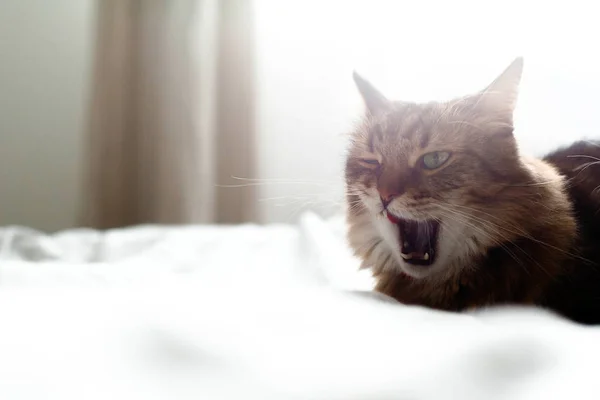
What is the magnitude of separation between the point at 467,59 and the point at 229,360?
961 millimetres

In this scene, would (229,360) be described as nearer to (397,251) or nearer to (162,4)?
(397,251)

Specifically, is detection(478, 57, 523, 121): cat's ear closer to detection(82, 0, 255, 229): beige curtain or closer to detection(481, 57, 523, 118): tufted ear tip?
detection(481, 57, 523, 118): tufted ear tip

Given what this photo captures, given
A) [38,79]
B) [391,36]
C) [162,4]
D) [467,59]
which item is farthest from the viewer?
[38,79]

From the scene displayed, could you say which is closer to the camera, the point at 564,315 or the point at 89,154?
the point at 564,315

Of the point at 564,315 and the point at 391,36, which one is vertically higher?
the point at 391,36

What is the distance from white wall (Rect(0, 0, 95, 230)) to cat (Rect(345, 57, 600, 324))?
180 cm

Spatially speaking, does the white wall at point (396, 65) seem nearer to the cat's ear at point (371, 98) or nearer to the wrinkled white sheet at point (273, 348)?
the cat's ear at point (371, 98)

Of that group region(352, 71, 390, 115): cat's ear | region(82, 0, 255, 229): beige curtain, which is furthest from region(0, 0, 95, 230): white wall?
region(352, 71, 390, 115): cat's ear

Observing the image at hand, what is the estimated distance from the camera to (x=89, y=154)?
2.00 metres

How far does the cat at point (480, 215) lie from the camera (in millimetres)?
582

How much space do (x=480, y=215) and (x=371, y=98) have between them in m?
0.27

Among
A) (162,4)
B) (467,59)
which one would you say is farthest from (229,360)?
(162,4)

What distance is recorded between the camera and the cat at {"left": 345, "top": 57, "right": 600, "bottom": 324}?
0.58 m

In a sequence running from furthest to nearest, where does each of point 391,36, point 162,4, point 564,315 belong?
point 162,4, point 391,36, point 564,315
